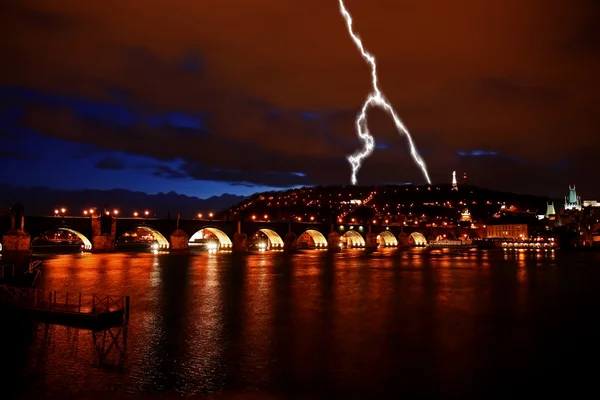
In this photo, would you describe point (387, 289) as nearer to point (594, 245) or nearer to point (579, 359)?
point (579, 359)

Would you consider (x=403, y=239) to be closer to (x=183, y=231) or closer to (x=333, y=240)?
(x=333, y=240)

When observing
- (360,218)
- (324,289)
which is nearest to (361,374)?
(324,289)

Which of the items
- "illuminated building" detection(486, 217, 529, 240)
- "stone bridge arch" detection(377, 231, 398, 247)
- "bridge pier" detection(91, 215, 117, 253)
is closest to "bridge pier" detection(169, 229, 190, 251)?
"bridge pier" detection(91, 215, 117, 253)

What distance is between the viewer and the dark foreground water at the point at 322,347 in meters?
13.9

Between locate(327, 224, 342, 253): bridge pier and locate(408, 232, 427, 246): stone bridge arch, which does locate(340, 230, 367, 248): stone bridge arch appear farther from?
locate(408, 232, 427, 246): stone bridge arch

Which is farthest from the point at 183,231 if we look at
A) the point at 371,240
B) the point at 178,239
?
the point at 371,240

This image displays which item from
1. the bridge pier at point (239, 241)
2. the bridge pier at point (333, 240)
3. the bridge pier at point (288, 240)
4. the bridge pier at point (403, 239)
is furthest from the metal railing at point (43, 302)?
the bridge pier at point (403, 239)

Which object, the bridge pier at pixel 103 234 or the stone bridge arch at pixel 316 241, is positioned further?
the stone bridge arch at pixel 316 241

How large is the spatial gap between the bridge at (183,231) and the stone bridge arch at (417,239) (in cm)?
640

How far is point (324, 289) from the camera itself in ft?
120

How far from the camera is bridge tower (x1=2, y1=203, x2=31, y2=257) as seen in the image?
65.4 metres

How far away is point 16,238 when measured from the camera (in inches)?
2618

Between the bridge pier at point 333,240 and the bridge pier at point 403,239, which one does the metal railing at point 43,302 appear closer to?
the bridge pier at point 333,240

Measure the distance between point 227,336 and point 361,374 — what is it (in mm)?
6972
